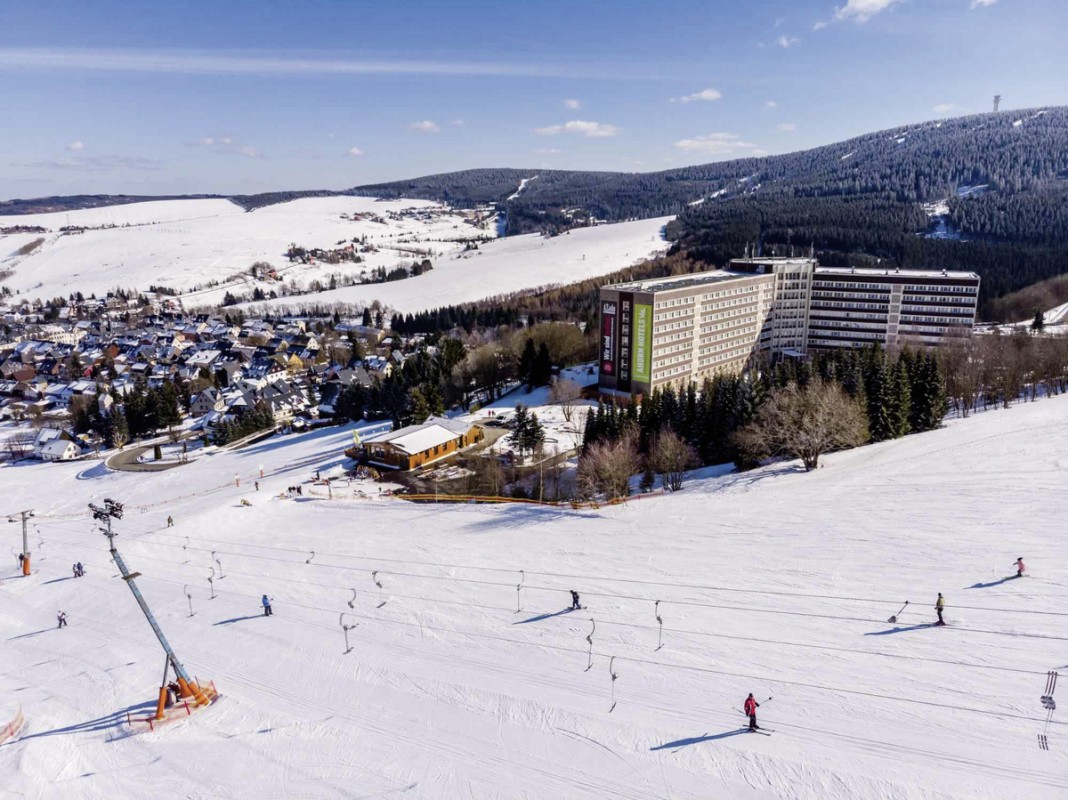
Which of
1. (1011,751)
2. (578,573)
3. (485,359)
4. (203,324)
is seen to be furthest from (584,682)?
(203,324)

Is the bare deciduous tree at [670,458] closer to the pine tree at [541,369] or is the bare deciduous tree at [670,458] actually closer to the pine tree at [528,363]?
the pine tree at [541,369]

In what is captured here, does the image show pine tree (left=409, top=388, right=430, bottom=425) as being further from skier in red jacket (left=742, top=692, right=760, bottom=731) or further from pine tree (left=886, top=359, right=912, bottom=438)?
skier in red jacket (left=742, top=692, right=760, bottom=731)

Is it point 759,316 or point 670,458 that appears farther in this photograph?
point 759,316

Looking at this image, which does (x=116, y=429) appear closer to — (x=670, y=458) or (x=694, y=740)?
(x=670, y=458)

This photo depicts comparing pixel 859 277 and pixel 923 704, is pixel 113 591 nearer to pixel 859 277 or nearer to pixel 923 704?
pixel 923 704

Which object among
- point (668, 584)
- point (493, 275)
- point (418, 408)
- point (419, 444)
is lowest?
point (419, 444)

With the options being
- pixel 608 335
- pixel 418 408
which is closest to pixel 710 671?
pixel 418 408

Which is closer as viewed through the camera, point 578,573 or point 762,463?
point 578,573
